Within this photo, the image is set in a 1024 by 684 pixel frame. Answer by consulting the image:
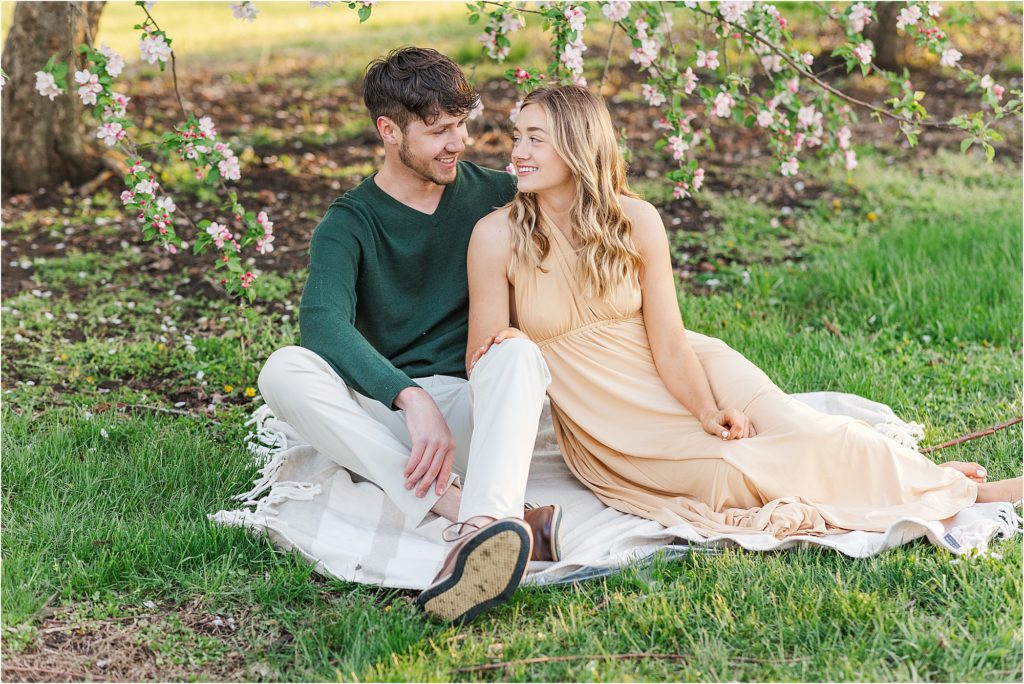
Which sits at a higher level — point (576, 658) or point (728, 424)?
point (728, 424)

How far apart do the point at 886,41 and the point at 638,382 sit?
19.4ft

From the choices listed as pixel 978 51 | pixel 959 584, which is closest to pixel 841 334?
pixel 959 584

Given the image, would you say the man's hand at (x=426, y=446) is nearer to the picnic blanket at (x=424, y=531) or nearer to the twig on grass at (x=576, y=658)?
the picnic blanket at (x=424, y=531)

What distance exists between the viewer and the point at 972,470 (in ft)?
11.2

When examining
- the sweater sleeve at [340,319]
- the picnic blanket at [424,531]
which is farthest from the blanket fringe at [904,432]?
the sweater sleeve at [340,319]

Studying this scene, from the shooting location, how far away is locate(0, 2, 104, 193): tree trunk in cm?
575

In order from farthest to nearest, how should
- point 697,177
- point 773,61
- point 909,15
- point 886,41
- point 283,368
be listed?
point 886,41 < point 773,61 < point 697,177 < point 909,15 < point 283,368

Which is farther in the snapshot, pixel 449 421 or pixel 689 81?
pixel 689 81

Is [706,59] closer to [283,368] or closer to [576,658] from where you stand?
[283,368]

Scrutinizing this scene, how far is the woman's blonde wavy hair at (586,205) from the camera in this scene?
130 inches

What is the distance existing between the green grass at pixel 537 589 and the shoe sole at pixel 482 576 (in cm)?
7

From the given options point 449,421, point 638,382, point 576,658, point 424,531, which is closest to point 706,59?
point 638,382

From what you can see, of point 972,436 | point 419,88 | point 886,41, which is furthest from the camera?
point 886,41

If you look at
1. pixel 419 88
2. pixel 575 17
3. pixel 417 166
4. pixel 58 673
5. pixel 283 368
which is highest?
pixel 575 17
